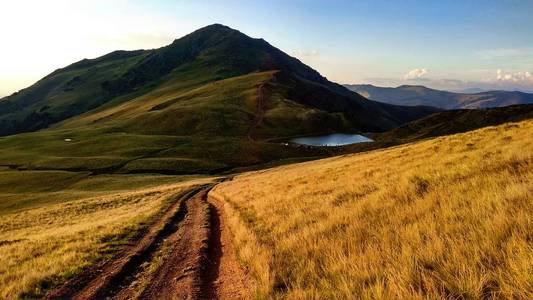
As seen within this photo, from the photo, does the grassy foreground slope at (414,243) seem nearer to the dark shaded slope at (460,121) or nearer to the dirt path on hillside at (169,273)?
the dirt path on hillside at (169,273)

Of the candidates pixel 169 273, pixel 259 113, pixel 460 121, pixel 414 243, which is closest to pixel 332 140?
pixel 259 113

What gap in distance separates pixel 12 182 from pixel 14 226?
4260cm

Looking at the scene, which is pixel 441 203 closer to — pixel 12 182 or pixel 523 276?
pixel 523 276

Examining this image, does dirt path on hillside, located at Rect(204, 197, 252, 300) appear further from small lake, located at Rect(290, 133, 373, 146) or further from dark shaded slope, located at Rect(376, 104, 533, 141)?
small lake, located at Rect(290, 133, 373, 146)

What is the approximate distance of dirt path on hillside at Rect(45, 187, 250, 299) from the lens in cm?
994

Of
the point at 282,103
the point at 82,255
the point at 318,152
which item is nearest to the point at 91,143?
the point at 318,152

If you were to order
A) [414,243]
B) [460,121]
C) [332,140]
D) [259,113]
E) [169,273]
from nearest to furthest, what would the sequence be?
[414,243] < [169,273] < [460,121] < [332,140] < [259,113]

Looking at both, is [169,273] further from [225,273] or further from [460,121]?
[460,121]

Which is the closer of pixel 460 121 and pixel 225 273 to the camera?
pixel 225 273

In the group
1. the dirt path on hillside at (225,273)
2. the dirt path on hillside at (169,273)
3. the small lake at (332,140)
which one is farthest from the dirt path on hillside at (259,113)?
the dirt path on hillside at (225,273)

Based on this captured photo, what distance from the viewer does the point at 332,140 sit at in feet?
433

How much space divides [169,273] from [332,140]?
122615 millimetres

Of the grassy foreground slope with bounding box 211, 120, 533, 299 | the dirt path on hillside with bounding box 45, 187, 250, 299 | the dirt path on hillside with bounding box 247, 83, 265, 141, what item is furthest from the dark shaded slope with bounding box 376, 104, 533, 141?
the dirt path on hillside with bounding box 45, 187, 250, 299

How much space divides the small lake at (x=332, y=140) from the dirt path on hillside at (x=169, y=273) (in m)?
106
